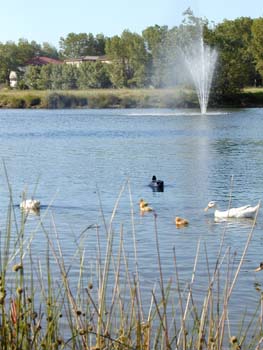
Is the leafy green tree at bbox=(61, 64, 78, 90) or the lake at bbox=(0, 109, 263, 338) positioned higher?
the leafy green tree at bbox=(61, 64, 78, 90)

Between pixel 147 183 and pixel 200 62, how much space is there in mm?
61286

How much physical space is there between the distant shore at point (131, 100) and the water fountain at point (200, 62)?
171 cm

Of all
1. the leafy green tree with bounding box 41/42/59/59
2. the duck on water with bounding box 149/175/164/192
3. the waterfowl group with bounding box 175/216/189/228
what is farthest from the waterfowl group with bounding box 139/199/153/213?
the leafy green tree with bounding box 41/42/59/59

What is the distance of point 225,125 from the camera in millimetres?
48031

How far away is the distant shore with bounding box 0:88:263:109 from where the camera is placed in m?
76.6

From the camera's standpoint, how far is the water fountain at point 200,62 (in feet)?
252

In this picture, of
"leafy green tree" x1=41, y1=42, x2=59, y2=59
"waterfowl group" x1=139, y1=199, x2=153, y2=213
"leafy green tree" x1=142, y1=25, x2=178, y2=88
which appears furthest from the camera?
"leafy green tree" x1=41, y1=42, x2=59, y2=59

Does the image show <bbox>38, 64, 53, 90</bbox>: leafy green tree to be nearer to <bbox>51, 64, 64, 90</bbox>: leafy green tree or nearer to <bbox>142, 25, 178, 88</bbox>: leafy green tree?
<bbox>51, 64, 64, 90</bbox>: leafy green tree

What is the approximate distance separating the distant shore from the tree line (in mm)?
1337

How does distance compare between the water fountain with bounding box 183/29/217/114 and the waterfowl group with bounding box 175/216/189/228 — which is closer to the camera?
the waterfowl group with bounding box 175/216/189/228

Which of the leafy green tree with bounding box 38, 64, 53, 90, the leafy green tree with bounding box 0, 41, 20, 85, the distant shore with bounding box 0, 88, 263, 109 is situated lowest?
the distant shore with bounding box 0, 88, 263, 109

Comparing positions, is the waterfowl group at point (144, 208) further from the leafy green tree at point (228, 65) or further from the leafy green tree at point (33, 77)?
the leafy green tree at point (33, 77)

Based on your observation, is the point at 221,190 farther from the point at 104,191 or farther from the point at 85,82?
the point at 85,82

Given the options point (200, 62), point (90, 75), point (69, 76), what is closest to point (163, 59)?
point (200, 62)
